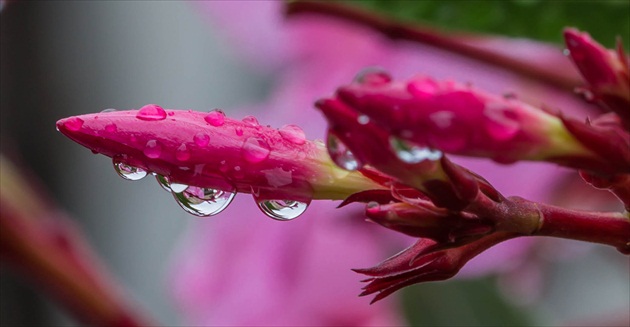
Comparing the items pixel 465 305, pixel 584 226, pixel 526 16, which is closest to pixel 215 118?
pixel 584 226

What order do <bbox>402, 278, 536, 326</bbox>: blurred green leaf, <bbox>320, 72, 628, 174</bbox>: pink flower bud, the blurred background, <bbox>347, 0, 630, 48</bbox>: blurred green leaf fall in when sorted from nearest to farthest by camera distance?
<bbox>320, 72, 628, 174</bbox>: pink flower bud
<bbox>347, 0, 630, 48</bbox>: blurred green leaf
<bbox>402, 278, 536, 326</bbox>: blurred green leaf
the blurred background

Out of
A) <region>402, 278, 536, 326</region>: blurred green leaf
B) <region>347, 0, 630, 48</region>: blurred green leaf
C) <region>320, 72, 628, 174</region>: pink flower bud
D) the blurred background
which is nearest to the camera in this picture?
<region>320, 72, 628, 174</region>: pink flower bud

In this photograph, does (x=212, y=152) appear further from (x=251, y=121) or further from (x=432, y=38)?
(x=432, y=38)

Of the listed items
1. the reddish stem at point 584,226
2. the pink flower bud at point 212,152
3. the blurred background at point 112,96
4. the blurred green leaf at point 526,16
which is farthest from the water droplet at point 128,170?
the blurred background at point 112,96

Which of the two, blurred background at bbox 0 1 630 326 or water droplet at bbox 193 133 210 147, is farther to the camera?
blurred background at bbox 0 1 630 326

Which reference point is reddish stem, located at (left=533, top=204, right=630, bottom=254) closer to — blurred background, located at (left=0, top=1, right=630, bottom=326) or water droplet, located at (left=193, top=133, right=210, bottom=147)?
water droplet, located at (left=193, top=133, right=210, bottom=147)

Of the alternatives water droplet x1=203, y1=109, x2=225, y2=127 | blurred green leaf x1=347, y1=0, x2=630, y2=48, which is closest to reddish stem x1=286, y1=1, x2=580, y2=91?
blurred green leaf x1=347, y1=0, x2=630, y2=48

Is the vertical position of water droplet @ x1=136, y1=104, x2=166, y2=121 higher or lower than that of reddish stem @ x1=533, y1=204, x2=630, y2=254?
→ higher

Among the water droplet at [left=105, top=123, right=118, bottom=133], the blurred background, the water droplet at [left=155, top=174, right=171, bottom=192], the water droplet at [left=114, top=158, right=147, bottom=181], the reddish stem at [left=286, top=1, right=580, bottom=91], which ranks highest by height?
the water droplet at [left=105, top=123, right=118, bottom=133]
